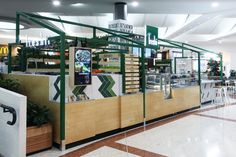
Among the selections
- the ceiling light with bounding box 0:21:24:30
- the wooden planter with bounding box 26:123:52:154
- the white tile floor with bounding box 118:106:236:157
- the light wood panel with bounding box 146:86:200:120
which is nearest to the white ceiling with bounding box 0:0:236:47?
the ceiling light with bounding box 0:21:24:30

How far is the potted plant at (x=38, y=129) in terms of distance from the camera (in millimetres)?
3623

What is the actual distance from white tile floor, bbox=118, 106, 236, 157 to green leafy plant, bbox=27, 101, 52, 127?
1.53 meters

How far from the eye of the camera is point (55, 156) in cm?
359

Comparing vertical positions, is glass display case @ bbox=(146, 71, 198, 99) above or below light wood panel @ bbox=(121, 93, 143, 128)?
above

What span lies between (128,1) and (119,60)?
3.82 meters

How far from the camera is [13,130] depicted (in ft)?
A: 9.20

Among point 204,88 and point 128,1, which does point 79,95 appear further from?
point 204,88

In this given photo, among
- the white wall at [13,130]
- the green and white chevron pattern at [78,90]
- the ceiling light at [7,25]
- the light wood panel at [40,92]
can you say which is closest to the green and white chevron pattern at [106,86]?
the green and white chevron pattern at [78,90]

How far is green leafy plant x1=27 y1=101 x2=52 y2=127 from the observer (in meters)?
3.71

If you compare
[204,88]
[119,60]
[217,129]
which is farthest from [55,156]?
[204,88]

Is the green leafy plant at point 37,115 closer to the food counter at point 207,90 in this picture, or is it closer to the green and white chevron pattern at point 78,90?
the green and white chevron pattern at point 78,90

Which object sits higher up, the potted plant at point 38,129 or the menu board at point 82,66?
the menu board at point 82,66

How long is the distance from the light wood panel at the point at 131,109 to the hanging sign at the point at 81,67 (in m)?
1.28

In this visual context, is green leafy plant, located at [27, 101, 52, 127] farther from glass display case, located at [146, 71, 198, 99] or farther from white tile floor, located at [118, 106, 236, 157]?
glass display case, located at [146, 71, 198, 99]
